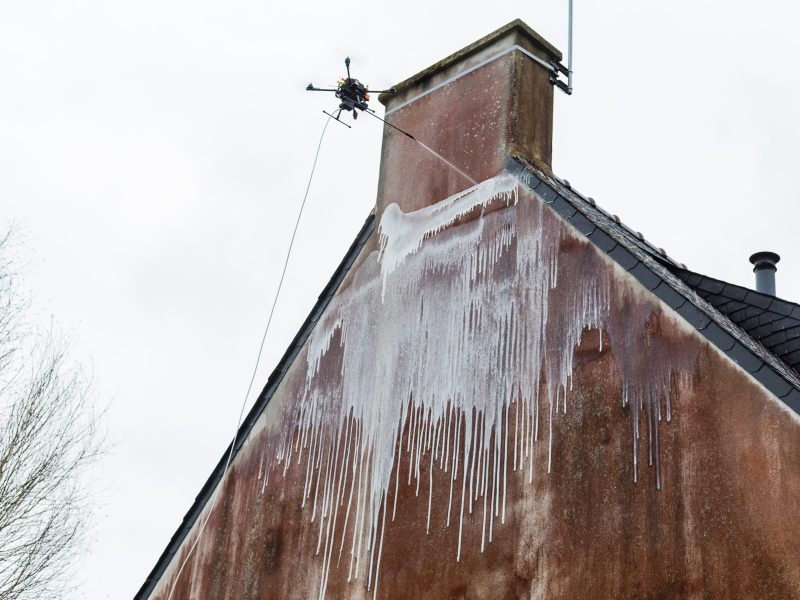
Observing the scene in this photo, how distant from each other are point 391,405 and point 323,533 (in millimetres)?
1277

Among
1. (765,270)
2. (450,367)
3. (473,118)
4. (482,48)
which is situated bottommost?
(450,367)

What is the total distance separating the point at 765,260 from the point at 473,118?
292 cm

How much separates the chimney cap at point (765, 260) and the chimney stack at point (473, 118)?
213 cm

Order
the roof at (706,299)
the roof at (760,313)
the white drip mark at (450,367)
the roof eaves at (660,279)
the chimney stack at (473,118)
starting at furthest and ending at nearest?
the chimney stack at (473,118) → the white drip mark at (450,367) → the roof at (760,313) → the roof at (706,299) → the roof eaves at (660,279)

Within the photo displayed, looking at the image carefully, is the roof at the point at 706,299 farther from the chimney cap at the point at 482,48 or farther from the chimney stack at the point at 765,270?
the chimney cap at the point at 482,48

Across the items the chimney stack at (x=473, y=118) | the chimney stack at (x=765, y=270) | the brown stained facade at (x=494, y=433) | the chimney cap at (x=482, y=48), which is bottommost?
the brown stained facade at (x=494, y=433)

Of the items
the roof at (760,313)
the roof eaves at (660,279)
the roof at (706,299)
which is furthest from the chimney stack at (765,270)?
the roof at (760,313)

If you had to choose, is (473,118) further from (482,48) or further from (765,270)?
(765,270)

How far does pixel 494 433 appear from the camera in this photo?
28.0 ft

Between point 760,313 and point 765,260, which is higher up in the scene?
point 765,260

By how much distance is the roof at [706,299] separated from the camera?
6.96 metres

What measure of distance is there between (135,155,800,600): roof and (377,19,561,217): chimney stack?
46cm

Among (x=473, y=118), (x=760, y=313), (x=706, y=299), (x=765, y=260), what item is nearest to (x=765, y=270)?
(x=765, y=260)

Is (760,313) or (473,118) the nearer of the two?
(760,313)
